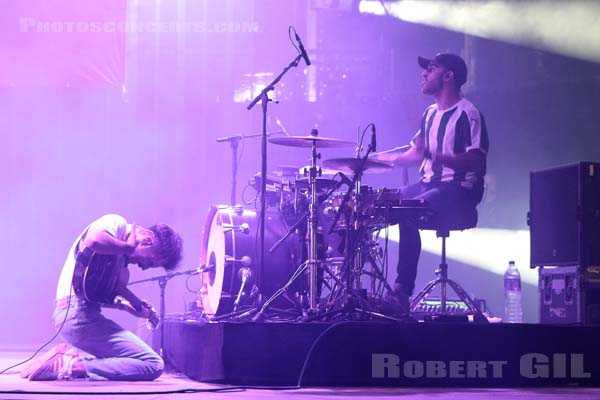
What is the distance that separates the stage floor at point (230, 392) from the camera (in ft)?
13.2

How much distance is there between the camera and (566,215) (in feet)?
20.2

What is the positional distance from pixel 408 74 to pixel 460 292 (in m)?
3.43

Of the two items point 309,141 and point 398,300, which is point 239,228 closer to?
point 309,141

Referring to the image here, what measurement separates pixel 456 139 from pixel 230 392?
273 cm

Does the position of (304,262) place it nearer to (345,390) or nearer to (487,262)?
(345,390)

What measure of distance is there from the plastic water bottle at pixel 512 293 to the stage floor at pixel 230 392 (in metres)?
3.57

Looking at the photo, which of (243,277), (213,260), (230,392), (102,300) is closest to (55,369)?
(102,300)

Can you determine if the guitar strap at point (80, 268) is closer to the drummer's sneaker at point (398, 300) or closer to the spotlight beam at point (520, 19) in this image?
the drummer's sneaker at point (398, 300)

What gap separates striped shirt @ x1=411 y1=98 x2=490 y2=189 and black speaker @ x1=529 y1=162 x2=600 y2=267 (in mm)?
662

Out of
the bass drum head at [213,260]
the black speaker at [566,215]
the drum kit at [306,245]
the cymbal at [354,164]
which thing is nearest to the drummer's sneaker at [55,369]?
the drum kit at [306,245]

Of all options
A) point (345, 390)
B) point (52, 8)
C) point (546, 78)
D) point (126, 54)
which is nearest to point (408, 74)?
point (546, 78)

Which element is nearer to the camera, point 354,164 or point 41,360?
point 41,360

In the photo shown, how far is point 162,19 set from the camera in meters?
8.64

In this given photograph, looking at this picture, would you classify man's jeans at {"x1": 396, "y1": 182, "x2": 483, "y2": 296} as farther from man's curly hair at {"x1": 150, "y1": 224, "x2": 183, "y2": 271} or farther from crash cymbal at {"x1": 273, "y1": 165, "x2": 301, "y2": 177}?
man's curly hair at {"x1": 150, "y1": 224, "x2": 183, "y2": 271}
